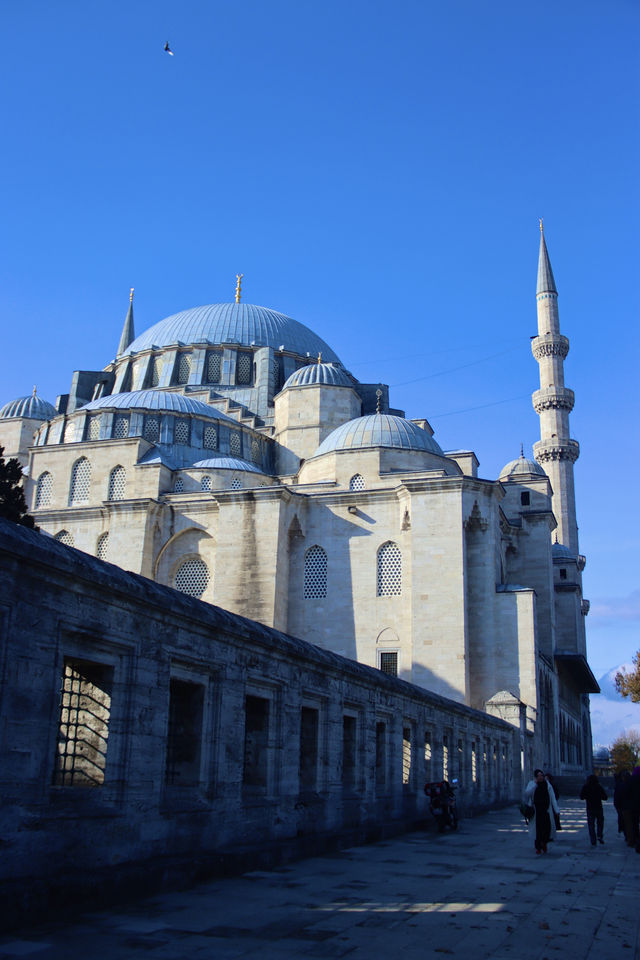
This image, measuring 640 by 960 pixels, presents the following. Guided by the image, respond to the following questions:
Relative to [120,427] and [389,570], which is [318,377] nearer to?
[120,427]

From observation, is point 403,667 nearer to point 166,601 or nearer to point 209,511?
point 209,511

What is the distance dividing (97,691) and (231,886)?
1.59m

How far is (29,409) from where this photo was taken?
37688 mm

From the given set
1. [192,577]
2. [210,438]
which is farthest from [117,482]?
[192,577]

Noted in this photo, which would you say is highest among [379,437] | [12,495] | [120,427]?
[120,427]

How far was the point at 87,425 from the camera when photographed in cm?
2966

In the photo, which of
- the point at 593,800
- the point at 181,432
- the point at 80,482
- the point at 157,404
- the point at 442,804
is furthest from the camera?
the point at 157,404

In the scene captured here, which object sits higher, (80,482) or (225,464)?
(225,464)

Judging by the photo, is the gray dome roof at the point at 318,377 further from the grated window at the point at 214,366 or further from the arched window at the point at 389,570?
the arched window at the point at 389,570

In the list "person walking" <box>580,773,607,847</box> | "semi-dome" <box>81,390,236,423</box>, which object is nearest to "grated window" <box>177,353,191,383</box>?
"semi-dome" <box>81,390,236,423</box>

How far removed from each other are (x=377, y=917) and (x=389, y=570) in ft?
64.2

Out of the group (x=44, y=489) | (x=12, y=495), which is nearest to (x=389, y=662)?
(x=12, y=495)

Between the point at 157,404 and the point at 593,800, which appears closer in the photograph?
the point at 593,800

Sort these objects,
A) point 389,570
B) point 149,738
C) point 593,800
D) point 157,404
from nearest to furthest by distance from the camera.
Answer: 1. point 149,738
2. point 593,800
3. point 389,570
4. point 157,404
